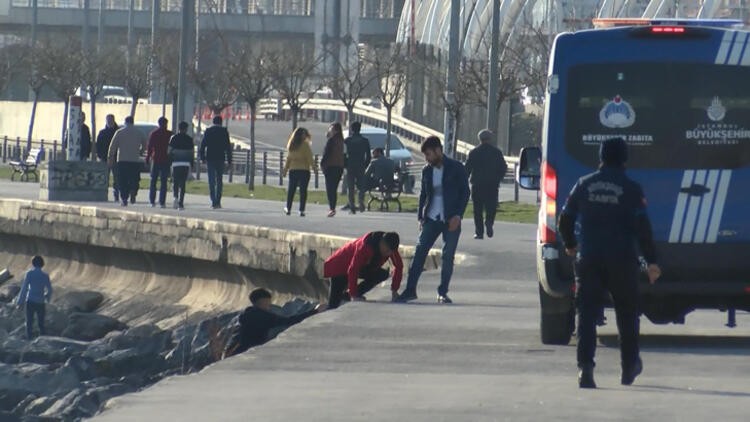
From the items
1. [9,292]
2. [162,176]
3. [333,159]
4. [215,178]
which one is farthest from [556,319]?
[9,292]

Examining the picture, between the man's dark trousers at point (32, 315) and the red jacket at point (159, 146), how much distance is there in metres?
4.25

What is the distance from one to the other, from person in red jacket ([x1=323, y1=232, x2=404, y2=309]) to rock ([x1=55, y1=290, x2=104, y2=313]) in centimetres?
1523

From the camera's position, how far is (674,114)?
13844 millimetres

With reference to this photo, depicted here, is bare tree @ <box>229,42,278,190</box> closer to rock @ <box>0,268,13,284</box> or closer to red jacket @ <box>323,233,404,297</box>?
rock @ <box>0,268,13,284</box>

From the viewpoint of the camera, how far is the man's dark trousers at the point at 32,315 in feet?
99.2

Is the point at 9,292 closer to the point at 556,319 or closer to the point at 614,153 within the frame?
the point at 556,319

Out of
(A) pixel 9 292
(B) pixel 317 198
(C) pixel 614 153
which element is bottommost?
(A) pixel 9 292

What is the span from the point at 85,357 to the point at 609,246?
13.7m

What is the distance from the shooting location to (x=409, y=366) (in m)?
13.4

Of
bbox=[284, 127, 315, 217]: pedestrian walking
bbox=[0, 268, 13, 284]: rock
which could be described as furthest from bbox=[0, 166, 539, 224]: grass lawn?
bbox=[0, 268, 13, 284]: rock

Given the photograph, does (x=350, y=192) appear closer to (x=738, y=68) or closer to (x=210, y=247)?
(x=210, y=247)

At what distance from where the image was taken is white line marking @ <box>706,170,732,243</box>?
45.3 feet

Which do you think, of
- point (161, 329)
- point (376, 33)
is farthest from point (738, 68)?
point (376, 33)

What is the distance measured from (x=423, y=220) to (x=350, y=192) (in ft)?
50.4
